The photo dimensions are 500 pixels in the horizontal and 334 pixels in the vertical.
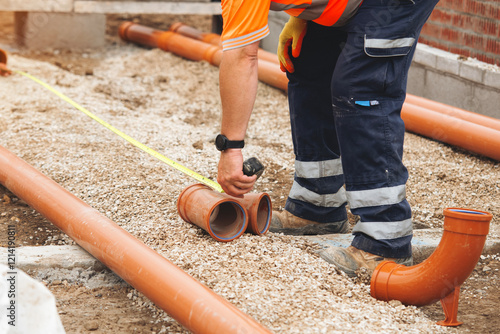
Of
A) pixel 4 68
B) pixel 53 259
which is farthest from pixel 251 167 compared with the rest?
pixel 4 68

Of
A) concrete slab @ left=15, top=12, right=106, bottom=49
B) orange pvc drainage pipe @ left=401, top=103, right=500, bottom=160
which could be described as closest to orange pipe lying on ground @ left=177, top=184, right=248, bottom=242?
orange pvc drainage pipe @ left=401, top=103, right=500, bottom=160

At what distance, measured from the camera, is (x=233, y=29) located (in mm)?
2273

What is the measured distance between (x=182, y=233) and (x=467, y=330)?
53.5 inches

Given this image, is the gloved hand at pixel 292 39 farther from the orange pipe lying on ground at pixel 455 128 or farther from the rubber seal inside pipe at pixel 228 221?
the orange pipe lying on ground at pixel 455 128

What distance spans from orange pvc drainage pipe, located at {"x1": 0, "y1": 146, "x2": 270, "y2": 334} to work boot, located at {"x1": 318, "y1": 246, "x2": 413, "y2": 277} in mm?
790

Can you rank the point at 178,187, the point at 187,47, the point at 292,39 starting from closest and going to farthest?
the point at 292,39
the point at 178,187
the point at 187,47

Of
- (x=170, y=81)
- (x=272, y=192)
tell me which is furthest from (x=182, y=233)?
(x=170, y=81)

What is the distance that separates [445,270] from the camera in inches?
90.2

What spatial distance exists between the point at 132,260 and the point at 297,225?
1115 mm

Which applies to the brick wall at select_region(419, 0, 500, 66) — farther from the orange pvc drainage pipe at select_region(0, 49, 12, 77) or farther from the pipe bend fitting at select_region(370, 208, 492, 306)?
the orange pvc drainage pipe at select_region(0, 49, 12, 77)

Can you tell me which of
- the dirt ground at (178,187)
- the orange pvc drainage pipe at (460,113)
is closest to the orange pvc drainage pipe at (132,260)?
the dirt ground at (178,187)

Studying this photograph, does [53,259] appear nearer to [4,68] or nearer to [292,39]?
[292,39]

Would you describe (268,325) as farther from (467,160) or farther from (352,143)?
(467,160)

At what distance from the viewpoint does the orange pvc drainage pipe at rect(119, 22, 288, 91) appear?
226 inches
